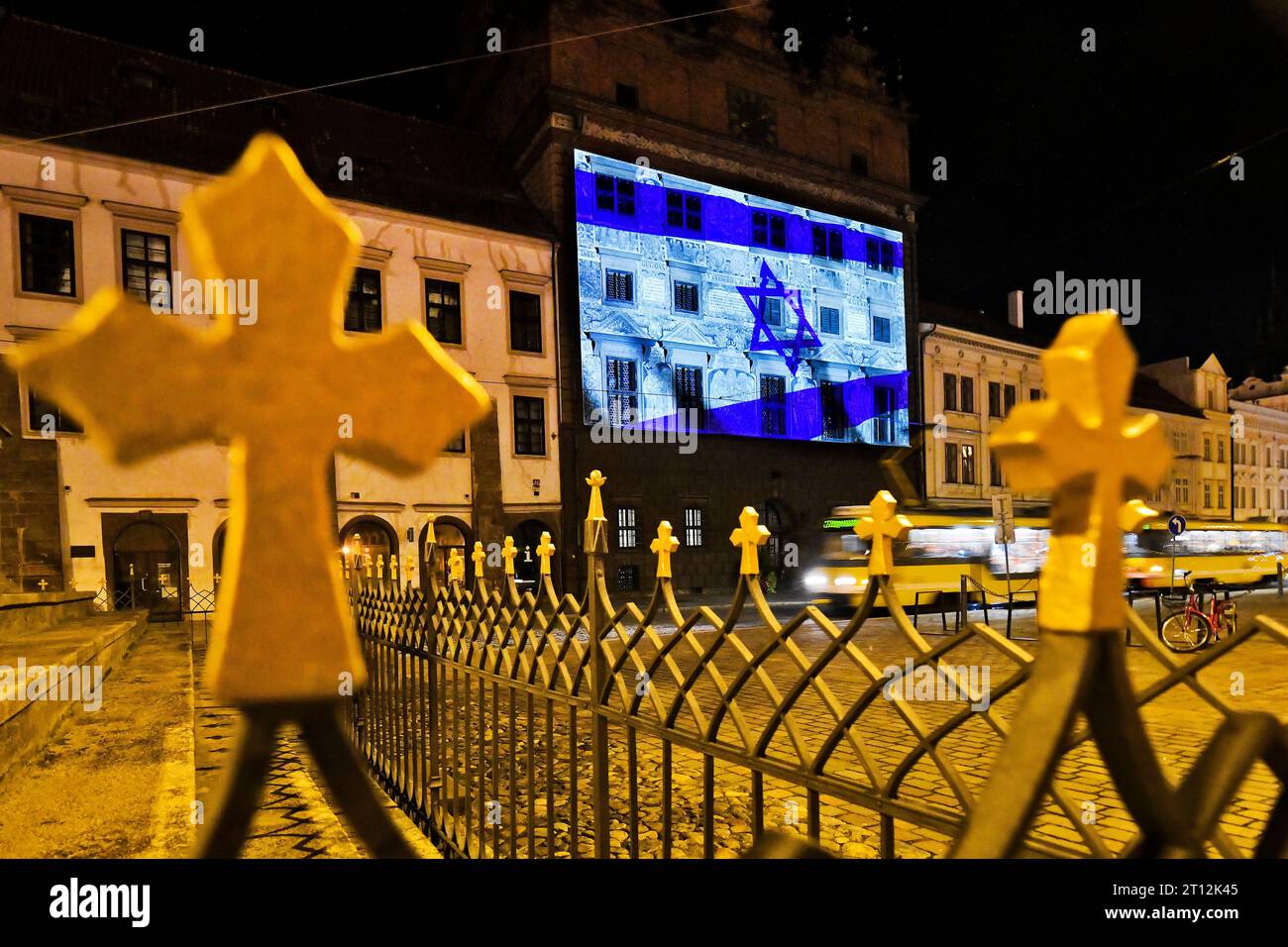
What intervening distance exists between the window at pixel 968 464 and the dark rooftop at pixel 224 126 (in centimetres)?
1992

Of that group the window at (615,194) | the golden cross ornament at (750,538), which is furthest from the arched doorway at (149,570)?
the golden cross ornament at (750,538)

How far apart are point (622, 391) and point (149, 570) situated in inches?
512

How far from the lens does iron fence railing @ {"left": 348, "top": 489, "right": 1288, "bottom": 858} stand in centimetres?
163

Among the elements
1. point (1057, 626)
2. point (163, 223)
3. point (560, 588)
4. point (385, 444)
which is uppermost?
point (163, 223)

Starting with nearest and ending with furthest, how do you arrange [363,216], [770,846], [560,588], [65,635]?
1. [770,846]
2. [65,635]
3. [363,216]
4. [560,588]

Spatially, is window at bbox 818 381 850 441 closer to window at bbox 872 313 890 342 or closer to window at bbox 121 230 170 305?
window at bbox 872 313 890 342

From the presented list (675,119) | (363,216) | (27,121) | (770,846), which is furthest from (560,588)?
(770,846)

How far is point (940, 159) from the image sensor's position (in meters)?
29.5

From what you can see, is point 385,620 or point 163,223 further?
point 163,223

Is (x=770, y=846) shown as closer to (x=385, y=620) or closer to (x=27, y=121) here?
(x=385, y=620)

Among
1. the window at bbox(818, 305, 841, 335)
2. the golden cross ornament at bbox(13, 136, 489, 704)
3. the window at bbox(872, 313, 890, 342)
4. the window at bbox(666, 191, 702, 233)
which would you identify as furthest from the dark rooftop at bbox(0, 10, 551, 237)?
the golden cross ornament at bbox(13, 136, 489, 704)

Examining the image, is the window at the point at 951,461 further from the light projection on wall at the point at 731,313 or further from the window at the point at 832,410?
the window at the point at 832,410

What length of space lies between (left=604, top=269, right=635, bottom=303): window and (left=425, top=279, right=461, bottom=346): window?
4.39 m
